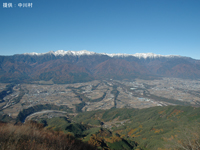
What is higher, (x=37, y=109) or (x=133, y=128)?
(x=133, y=128)

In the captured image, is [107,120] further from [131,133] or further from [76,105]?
[76,105]

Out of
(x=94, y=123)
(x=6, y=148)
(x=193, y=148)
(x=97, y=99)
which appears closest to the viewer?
(x=6, y=148)

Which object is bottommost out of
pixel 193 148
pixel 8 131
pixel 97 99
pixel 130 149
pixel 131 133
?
pixel 97 99

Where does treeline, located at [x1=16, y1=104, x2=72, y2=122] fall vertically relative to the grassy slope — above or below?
below

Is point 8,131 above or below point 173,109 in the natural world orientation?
above

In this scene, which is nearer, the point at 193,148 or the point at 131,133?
the point at 193,148

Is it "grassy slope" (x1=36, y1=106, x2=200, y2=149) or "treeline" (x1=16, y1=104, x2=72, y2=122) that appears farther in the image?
"treeline" (x1=16, y1=104, x2=72, y2=122)

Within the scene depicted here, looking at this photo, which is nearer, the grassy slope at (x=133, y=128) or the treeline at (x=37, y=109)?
the grassy slope at (x=133, y=128)

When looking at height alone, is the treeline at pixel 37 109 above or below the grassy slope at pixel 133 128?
below

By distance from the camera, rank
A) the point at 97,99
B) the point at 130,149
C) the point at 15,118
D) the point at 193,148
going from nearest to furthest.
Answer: the point at 193,148
the point at 130,149
the point at 15,118
the point at 97,99

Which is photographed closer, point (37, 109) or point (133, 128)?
point (133, 128)

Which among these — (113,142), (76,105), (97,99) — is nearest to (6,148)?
(113,142)
